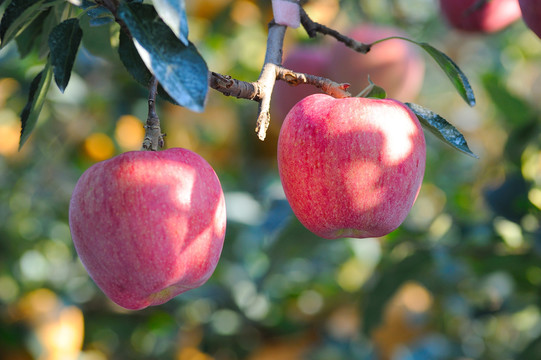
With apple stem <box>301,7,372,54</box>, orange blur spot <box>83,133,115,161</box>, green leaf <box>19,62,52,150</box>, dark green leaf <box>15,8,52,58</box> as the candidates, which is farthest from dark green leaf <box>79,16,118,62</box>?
orange blur spot <box>83,133,115,161</box>

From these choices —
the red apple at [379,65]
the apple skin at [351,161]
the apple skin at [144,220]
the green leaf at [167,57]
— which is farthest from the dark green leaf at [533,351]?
the green leaf at [167,57]

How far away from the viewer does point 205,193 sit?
0.55m

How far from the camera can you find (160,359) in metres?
1.72

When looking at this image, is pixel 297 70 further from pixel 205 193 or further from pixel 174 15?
pixel 174 15

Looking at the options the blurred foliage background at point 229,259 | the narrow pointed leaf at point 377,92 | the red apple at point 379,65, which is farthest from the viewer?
the blurred foliage background at point 229,259

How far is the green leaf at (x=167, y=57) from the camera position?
42 cm

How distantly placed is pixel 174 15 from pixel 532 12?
1.24 ft

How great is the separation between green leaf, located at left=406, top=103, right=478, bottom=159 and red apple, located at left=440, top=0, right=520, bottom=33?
1.81 feet

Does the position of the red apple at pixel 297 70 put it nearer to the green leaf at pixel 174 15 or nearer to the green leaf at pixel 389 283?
the green leaf at pixel 389 283

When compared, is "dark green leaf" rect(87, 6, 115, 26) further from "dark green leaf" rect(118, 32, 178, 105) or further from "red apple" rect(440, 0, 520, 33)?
"red apple" rect(440, 0, 520, 33)

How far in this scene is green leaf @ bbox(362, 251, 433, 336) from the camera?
1168 mm

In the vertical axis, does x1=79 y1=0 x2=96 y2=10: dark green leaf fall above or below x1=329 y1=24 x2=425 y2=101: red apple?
above

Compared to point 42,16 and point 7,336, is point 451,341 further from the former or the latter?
point 42,16

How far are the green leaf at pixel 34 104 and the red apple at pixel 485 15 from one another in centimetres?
75
